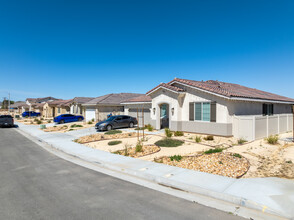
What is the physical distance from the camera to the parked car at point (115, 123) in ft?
65.7

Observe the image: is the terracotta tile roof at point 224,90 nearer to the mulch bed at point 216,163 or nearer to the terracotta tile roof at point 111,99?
the mulch bed at point 216,163

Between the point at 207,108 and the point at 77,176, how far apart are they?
11.2 metres

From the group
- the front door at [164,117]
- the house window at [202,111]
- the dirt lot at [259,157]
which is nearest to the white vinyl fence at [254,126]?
the dirt lot at [259,157]

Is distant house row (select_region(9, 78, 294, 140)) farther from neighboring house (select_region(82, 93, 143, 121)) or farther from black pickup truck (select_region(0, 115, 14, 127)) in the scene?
black pickup truck (select_region(0, 115, 14, 127))

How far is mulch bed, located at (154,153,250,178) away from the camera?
7.02 m

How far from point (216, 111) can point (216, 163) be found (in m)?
7.33

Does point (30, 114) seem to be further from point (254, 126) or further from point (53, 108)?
point (254, 126)

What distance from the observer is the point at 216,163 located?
7750mm

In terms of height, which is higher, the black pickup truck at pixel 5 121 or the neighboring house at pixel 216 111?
the neighboring house at pixel 216 111

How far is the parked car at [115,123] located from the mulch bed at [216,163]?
12.2 metres

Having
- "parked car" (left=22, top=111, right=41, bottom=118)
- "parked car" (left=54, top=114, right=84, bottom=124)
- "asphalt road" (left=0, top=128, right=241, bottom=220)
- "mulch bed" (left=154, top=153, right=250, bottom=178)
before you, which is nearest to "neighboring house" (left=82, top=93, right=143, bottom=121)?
"parked car" (left=54, top=114, right=84, bottom=124)

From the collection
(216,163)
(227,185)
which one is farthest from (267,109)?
(227,185)

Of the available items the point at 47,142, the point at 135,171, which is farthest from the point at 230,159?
the point at 47,142

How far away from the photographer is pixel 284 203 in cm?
463
